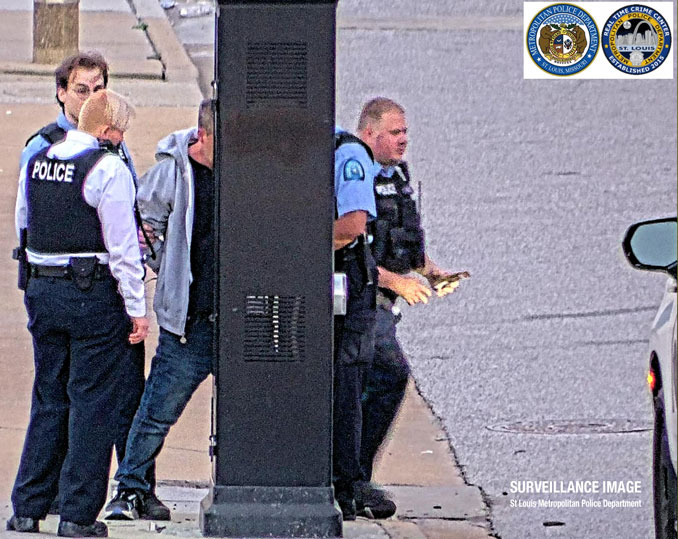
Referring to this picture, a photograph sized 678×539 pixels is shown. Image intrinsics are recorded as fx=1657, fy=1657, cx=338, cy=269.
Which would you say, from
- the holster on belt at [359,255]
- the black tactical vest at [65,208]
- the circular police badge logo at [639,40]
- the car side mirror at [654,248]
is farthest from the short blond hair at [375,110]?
the car side mirror at [654,248]

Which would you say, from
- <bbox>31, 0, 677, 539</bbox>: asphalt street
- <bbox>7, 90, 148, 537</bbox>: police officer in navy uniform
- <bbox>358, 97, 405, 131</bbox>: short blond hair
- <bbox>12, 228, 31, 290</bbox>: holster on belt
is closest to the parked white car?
<bbox>31, 0, 677, 539</bbox>: asphalt street

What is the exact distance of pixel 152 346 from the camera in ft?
27.5

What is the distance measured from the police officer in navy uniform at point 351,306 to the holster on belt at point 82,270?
984mm

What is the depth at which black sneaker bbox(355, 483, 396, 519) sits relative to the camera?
6828 mm

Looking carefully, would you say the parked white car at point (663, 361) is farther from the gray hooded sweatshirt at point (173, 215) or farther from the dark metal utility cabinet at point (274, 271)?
the gray hooded sweatshirt at point (173, 215)

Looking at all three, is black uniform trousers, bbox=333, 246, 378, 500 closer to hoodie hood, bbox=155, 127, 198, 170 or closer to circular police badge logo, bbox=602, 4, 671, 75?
hoodie hood, bbox=155, 127, 198, 170

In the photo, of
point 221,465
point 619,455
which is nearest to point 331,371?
point 221,465

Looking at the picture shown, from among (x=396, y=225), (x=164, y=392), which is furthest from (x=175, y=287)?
(x=396, y=225)

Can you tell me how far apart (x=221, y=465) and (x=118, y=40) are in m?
2.42

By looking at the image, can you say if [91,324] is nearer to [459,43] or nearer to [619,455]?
[619,455]

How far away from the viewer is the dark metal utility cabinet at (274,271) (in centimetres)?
613

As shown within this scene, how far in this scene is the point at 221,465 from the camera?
6348 mm

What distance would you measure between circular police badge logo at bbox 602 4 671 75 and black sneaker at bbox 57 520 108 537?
2.81 m

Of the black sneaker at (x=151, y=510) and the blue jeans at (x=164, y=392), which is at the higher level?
the blue jeans at (x=164, y=392)
